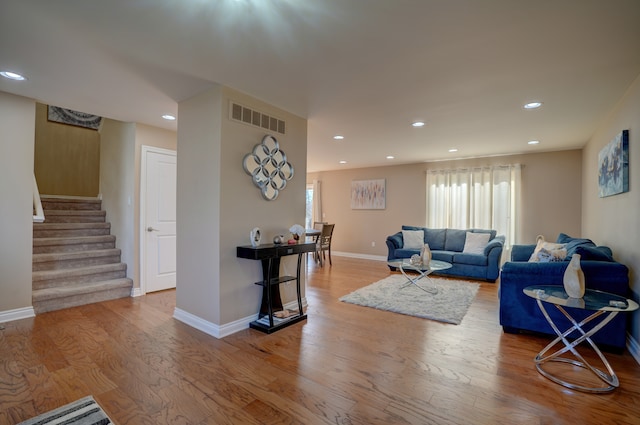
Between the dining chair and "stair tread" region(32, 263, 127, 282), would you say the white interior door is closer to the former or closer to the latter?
"stair tread" region(32, 263, 127, 282)

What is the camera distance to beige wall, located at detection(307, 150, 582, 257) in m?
5.79

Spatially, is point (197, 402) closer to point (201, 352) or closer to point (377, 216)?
point (201, 352)

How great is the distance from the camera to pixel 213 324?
9.90 ft

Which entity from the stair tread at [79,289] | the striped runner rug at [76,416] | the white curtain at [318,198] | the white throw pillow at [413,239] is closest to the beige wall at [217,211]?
the striped runner rug at [76,416]

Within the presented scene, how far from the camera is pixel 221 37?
2133 millimetres

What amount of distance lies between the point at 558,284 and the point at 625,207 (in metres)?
1.01

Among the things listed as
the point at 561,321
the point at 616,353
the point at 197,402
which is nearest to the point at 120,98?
the point at 197,402

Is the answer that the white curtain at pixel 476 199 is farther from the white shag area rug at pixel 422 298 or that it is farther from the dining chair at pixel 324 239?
the dining chair at pixel 324 239

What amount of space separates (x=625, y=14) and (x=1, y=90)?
535 cm

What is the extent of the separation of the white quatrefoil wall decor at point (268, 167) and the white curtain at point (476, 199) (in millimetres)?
4595

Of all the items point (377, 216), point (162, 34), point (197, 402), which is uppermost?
point (162, 34)

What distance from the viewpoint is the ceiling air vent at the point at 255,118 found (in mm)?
3096

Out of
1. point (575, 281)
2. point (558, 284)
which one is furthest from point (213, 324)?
point (558, 284)

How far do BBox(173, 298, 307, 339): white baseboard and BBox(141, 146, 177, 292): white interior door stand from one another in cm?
131
